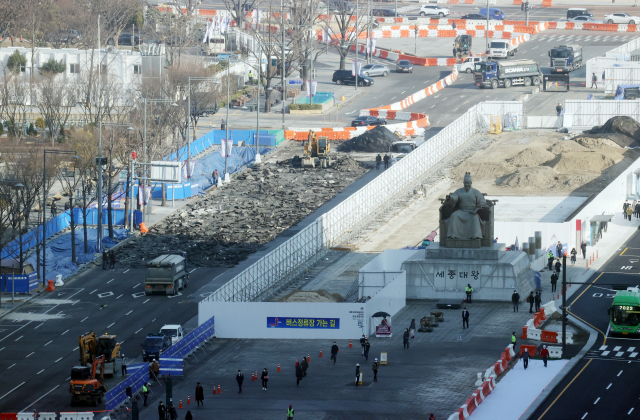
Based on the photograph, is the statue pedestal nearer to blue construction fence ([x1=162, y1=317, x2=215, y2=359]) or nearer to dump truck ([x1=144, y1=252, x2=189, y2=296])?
blue construction fence ([x1=162, y1=317, x2=215, y2=359])

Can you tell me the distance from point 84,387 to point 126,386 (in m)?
2.05

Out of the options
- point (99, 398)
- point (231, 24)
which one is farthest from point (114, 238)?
point (231, 24)

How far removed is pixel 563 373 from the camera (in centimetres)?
5781

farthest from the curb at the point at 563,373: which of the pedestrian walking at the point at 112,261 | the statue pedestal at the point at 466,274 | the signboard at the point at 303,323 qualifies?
the pedestrian walking at the point at 112,261

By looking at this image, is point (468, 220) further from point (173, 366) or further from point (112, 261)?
point (112, 261)

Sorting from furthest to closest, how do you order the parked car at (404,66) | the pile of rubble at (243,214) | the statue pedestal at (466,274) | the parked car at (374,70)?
the parked car at (404,66) → the parked car at (374,70) → the pile of rubble at (243,214) → the statue pedestal at (466,274)

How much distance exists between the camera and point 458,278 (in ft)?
237

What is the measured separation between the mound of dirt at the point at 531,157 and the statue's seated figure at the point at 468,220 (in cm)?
3586

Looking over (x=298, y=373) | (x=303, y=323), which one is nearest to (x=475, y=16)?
(x=303, y=323)

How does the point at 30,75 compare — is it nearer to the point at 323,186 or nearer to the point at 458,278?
the point at 323,186

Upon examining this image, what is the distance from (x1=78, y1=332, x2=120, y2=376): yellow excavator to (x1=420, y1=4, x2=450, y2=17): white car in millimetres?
125224

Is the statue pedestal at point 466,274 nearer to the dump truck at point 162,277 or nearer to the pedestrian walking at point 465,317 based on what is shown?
the pedestrian walking at point 465,317

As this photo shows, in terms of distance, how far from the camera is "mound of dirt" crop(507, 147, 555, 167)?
107450 mm

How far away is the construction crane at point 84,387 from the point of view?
54750 millimetres
